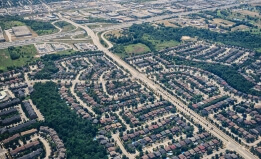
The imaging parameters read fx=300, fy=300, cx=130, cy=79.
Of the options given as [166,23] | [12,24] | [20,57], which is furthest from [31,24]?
[166,23]

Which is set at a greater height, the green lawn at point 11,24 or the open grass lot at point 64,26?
the green lawn at point 11,24

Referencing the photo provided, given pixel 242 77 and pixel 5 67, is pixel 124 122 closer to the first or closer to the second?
pixel 242 77

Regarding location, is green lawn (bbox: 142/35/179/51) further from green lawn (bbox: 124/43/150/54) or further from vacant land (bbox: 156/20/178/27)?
vacant land (bbox: 156/20/178/27)

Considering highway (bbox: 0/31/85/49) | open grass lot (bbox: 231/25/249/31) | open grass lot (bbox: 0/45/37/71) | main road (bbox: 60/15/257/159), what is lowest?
main road (bbox: 60/15/257/159)

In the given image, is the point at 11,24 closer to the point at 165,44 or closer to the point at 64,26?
the point at 64,26

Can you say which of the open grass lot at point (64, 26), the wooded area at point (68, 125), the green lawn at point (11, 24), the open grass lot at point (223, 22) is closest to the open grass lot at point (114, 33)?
the open grass lot at point (64, 26)

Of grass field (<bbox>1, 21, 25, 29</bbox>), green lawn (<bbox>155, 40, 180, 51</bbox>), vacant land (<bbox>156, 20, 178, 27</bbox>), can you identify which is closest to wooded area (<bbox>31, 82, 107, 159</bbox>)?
green lawn (<bbox>155, 40, 180, 51</bbox>)

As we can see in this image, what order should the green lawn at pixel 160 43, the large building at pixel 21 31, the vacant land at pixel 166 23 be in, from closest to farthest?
the green lawn at pixel 160 43
the large building at pixel 21 31
the vacant land at pixel 166 23

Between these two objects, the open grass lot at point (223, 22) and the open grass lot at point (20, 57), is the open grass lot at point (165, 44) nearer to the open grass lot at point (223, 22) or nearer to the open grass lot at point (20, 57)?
the open grass lot at point (223, 22)
